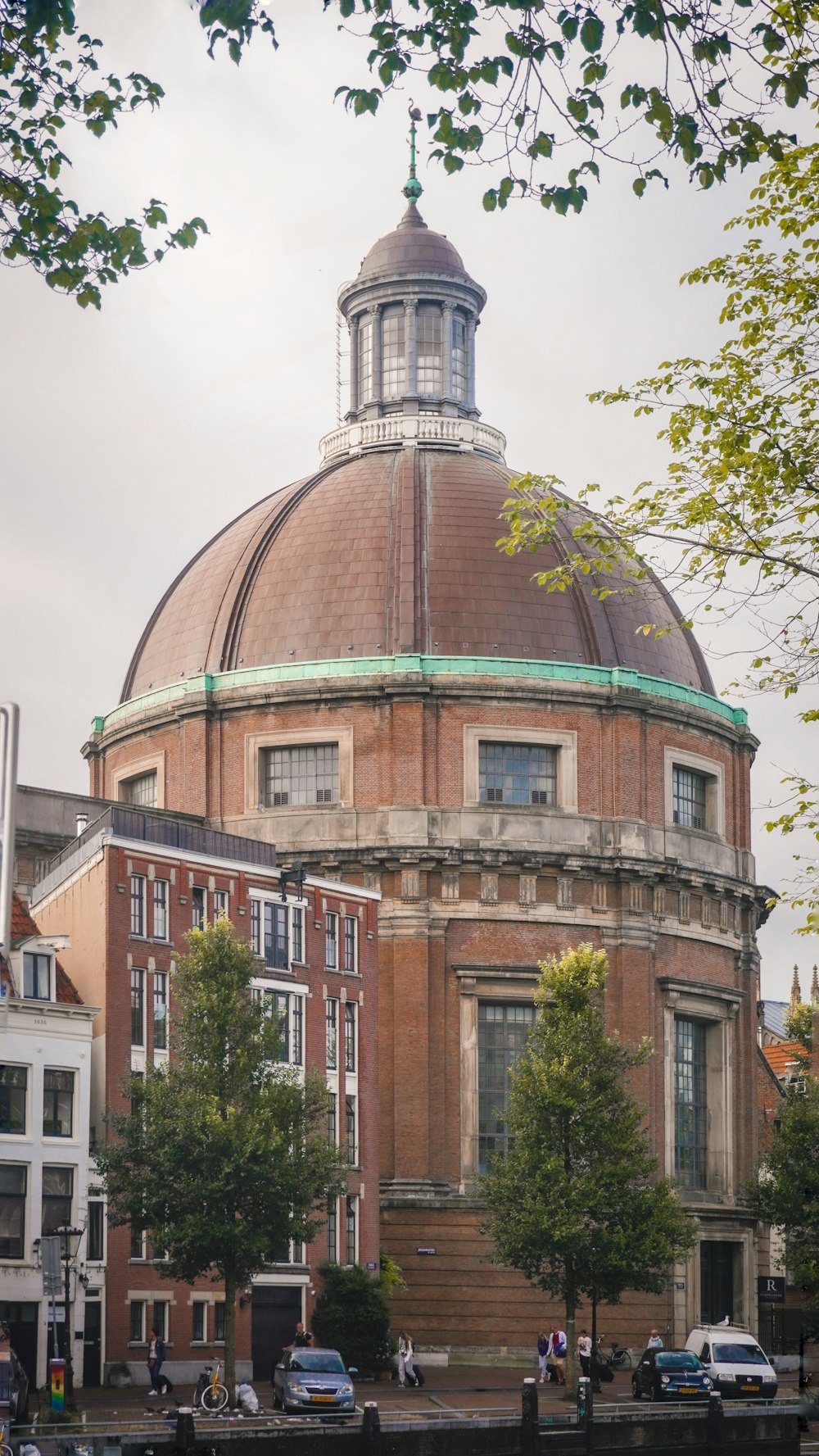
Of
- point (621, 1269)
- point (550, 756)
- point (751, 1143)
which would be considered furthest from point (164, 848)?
point (751, 1143)

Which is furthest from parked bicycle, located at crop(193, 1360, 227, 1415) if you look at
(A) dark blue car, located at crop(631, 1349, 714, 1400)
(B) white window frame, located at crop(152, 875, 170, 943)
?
(B) white window frame, located at crop(152, 875, 170, 943)

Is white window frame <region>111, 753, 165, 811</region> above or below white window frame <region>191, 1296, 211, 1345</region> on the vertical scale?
above

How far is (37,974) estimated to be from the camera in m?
52.4

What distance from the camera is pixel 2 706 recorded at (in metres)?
15.9

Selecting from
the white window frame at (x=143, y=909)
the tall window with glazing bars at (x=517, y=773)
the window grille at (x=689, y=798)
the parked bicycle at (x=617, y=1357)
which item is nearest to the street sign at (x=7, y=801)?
the white window frame at (x=143, y=909)

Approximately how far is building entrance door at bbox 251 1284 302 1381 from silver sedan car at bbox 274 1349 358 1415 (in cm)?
1226

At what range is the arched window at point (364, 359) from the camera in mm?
89375

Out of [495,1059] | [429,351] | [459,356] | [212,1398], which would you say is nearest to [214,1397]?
[212,1398]

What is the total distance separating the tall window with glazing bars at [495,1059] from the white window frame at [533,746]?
20.9 feet

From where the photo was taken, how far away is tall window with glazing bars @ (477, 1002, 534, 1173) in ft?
235

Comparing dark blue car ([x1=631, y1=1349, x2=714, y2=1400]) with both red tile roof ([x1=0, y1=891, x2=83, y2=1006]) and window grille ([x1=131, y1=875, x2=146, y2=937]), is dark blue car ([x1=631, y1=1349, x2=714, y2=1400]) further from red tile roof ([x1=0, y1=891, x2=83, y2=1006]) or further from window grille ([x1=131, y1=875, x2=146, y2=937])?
window grille ([x1=131, y1=875, x2=146, y2=937])

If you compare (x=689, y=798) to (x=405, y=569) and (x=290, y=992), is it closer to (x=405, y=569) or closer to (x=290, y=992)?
(x=405, y=569)

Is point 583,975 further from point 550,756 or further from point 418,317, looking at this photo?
point 418,317

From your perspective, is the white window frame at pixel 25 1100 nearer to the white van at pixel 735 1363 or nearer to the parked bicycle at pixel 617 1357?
the white van at pixel 735 1363
